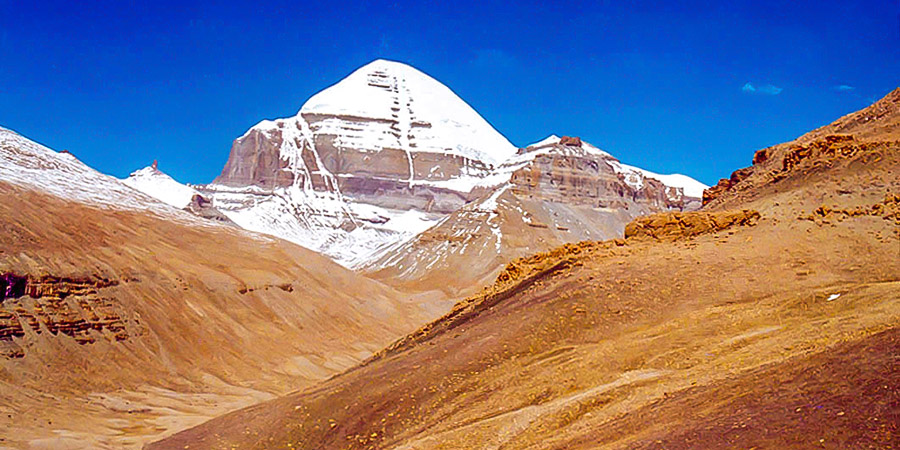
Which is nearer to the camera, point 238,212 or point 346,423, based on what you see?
point 346,423

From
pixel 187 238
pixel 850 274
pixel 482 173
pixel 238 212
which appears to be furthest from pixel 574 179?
pixel 850 274

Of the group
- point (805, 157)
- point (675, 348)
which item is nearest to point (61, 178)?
point (805, 157)

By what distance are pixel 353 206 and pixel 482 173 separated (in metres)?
32.7

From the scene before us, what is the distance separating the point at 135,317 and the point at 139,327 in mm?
649

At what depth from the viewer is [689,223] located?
63.4 ft

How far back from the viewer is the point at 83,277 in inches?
1405

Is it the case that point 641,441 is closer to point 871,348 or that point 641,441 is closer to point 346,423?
point 871,348

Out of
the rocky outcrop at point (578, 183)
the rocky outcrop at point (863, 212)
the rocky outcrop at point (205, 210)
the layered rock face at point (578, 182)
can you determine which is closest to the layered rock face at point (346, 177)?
the rocky outcrop at point (205, 210)

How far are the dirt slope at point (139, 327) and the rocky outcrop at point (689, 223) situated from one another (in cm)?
1634

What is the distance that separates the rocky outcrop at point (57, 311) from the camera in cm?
3058

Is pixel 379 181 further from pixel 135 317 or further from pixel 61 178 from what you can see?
pixel 135 317

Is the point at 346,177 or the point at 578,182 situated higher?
the point at 346,177

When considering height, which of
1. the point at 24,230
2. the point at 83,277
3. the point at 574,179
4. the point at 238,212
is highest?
the point at 238,212

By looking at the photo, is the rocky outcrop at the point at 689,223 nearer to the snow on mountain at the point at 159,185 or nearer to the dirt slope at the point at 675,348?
the dirt slope at the point at 675,348
